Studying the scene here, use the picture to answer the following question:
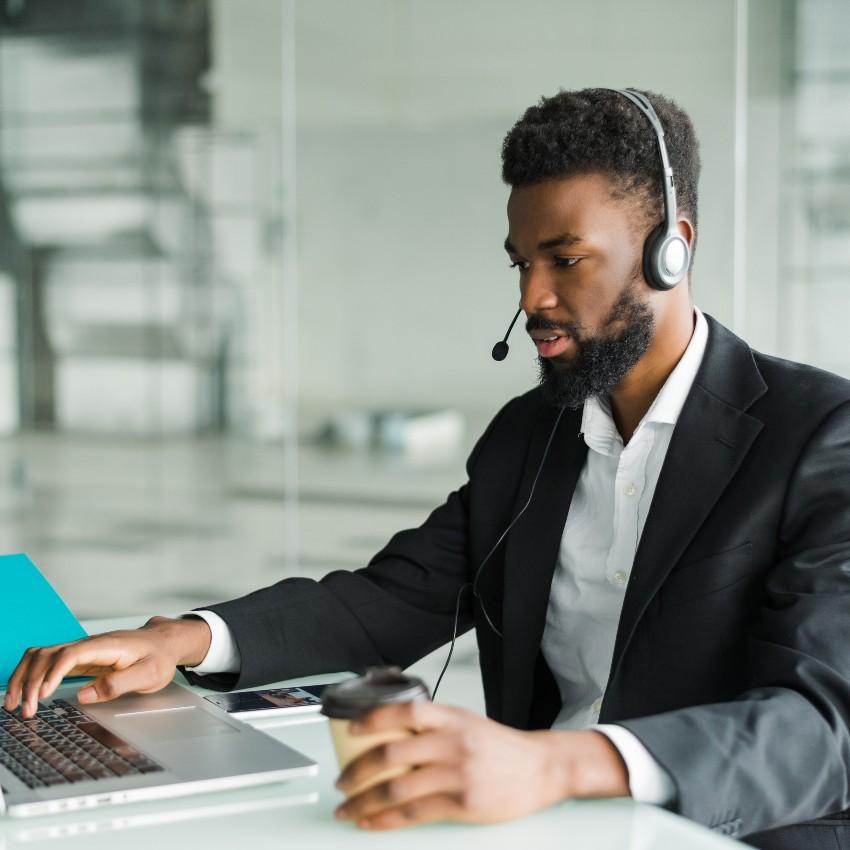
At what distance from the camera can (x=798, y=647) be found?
1308mm

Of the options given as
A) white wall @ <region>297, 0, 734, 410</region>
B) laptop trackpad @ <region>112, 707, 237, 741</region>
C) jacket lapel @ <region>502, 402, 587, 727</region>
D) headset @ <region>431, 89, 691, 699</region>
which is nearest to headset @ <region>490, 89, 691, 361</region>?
headset @ <region>431, 89, 691, 699</region>

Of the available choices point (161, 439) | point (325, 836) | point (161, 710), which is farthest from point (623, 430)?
point (161, 439)

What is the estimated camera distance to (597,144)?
161 centimetres

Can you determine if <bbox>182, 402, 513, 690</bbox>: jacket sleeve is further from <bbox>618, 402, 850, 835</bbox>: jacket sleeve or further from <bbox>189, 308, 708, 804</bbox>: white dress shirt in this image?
<bbox>618, 402, 850, 835</bbox>: jacket sleeve

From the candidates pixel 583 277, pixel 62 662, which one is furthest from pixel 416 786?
pixel 583 277

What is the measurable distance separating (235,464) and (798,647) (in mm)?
4117

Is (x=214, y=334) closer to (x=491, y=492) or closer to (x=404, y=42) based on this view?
(x=404, y=42)

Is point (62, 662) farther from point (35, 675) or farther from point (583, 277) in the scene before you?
point (583, 277)

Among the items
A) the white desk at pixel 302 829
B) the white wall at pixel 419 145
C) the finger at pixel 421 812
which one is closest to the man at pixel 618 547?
the white desk at pixel 302 829

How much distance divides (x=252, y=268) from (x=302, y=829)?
4.19 meters

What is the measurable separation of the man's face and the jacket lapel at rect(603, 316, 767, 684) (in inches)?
4.3

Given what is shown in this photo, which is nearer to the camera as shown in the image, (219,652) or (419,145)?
(219,652)

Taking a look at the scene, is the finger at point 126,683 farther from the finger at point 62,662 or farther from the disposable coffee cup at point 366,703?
the disposable coffee cup at point 366,703

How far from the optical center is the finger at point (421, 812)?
39.9 inches
